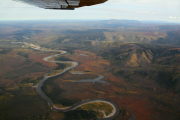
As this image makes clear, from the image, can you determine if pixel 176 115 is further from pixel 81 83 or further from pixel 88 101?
pixel 81 83

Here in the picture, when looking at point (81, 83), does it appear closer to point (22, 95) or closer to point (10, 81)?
point (22, 95)

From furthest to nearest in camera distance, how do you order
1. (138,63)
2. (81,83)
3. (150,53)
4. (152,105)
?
(150,53), (138,63), (81,83), (152,105)

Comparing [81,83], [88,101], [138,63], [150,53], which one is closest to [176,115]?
[88,101]

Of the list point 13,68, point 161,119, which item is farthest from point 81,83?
point 13,68

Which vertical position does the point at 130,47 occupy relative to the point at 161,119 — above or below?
above

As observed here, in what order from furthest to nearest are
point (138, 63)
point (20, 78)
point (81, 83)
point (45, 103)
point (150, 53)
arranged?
point (150, 53) < point (138, 63) < point (20, 78) < point (81, 83) < point (45, 103)

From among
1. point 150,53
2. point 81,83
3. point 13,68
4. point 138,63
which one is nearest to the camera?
point 81,83

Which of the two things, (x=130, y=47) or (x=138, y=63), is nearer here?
(x=138, y=63)

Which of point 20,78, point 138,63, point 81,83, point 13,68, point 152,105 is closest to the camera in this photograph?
point 152,105

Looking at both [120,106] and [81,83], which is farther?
[81,83]
